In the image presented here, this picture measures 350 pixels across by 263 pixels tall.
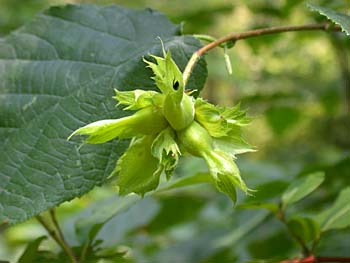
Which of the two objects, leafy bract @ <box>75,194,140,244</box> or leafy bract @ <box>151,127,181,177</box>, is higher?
leafy bract @ <box>75,194,140,244</box>

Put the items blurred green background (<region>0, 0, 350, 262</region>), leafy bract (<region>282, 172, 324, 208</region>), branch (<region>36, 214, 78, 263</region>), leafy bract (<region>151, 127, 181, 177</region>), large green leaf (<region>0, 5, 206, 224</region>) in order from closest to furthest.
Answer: leafy bract (<region>151, 127, 181, 177</region>) < large green leaf (<region>0, 5, 206, 224</region>) < branch (<region>36, 214, 78, 263</region>) < leafy bract (<region>282, 172, 324, 208</region>) < blurred green background (<region>0, 0, 350, 262</region>)

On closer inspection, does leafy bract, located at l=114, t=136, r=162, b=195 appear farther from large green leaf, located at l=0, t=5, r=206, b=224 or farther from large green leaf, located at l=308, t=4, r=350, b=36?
large green leaf, located at l=308, t=4, r=350, b=36

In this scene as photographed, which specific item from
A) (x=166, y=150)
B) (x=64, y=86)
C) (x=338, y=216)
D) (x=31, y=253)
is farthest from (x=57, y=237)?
(x=338, y=216)

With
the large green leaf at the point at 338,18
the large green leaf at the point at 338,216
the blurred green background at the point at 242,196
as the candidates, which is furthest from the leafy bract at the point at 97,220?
the large green leaf at the point at 338,18

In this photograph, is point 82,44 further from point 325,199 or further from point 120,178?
point 325,199

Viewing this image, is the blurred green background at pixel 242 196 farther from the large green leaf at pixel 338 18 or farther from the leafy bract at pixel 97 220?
the large green leaf at pixel 338 18

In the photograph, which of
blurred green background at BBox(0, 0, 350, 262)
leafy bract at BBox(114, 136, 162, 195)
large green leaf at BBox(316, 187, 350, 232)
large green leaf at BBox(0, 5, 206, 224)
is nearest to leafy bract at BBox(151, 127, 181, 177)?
leafy bract at BBox(114, 136, 162, 195)

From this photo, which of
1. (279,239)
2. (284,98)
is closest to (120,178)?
A: (279,239)
